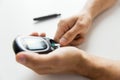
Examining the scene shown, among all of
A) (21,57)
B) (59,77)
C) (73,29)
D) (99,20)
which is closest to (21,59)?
(21,57)

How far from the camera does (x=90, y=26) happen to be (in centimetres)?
76

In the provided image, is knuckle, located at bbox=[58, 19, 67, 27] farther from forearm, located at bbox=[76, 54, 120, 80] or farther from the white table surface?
forearm, located at bbox=[76, 54, 120, 80]

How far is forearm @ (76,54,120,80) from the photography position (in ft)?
1.96

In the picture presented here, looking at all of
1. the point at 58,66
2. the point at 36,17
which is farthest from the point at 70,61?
the point at 36,17

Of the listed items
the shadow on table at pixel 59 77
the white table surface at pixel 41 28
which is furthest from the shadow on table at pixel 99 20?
the shadow on table at pixel 59 77

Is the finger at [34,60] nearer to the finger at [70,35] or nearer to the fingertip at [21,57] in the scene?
the fingertip at [21,57]

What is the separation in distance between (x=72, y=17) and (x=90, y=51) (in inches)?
5.0

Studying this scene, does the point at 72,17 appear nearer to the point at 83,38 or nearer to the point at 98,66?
the point at 83,38

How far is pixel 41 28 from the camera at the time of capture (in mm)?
771

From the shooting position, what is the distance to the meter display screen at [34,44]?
59cm

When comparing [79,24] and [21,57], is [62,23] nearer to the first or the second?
[79,24]

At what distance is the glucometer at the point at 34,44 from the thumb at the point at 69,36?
0.08ft

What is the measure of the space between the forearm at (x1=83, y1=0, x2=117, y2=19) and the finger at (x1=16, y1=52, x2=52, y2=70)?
275 mm

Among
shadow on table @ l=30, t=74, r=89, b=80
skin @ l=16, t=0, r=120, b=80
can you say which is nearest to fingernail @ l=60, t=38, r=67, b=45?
skin @ l=16, t=0, r=120, b=80
